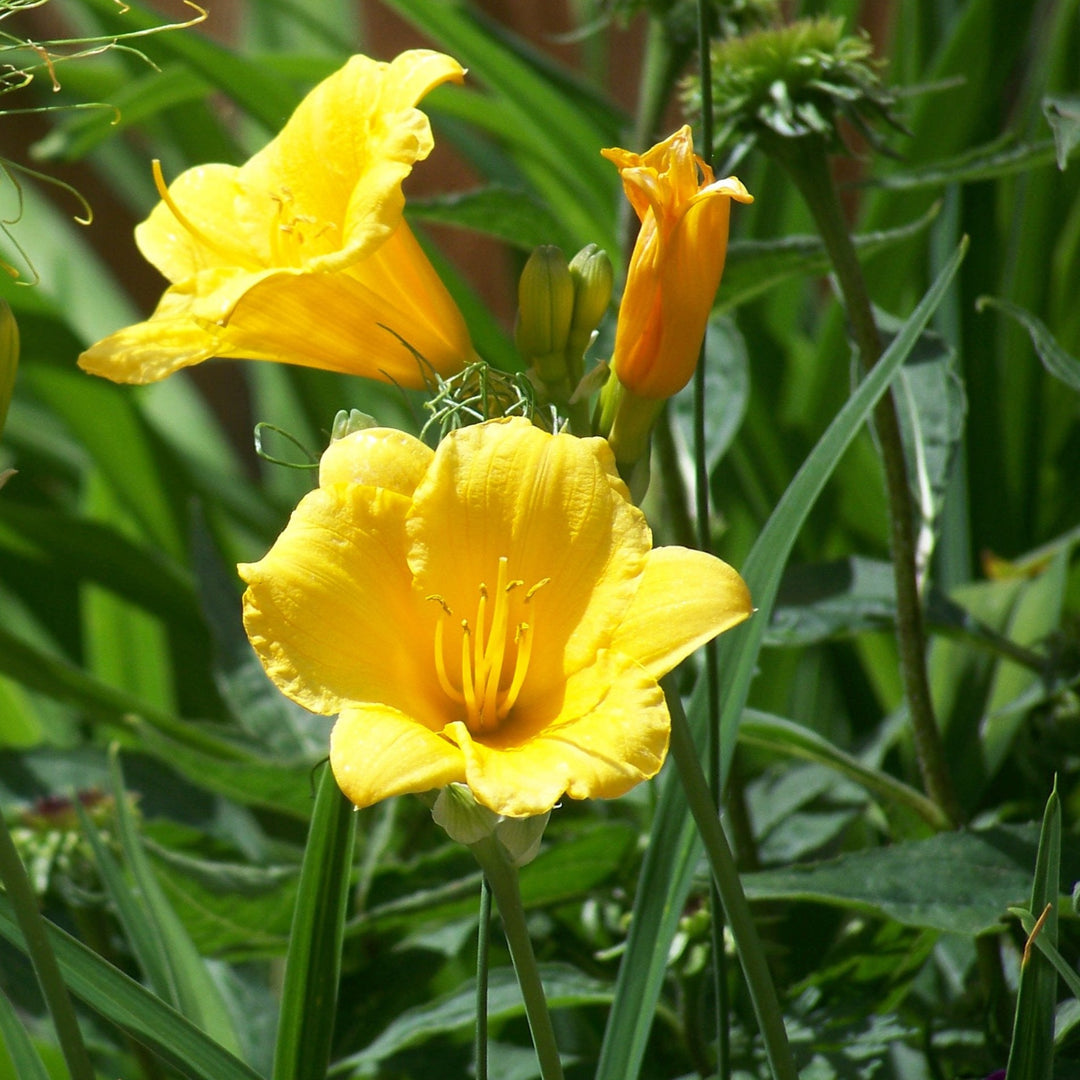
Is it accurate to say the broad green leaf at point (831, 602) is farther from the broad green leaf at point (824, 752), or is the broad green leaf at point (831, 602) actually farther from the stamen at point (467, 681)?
the stamen at point (467, 681)

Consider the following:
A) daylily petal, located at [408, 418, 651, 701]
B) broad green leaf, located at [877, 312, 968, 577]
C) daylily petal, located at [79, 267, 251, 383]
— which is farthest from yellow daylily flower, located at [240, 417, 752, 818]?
broad green leaf, located at [877, 312, 968, 577]

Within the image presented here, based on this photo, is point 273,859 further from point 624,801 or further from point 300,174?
point 300,174

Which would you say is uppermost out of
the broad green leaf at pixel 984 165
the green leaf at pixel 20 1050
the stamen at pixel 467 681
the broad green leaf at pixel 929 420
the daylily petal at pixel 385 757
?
the broad green leaf at pixel 984 165

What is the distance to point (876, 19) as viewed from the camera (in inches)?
75.1

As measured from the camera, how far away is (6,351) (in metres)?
0.37

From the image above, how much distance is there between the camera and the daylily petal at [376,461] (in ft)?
1.31

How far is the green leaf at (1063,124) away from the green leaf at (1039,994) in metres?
0.26

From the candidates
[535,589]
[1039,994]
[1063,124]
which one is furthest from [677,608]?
[1063,124]

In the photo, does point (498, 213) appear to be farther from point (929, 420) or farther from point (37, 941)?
point (37, 941)

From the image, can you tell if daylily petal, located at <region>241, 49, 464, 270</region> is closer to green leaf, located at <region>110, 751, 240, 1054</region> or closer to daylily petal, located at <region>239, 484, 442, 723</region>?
daylily petal, located at <region>239, 484, 442, 723</region>

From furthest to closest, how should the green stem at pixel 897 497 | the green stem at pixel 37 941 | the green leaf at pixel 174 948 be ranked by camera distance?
the green stem at pixel 897 497 → the green leaf at pixel 174 948 → the green stem at pixel 37 941

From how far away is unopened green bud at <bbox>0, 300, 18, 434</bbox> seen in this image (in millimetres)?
366

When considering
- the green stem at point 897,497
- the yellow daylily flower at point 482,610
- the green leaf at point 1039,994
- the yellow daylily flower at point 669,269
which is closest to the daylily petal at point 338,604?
the yellow daylily flower at point 482,610

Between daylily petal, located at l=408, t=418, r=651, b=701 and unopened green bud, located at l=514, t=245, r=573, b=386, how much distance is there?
0.18ft
